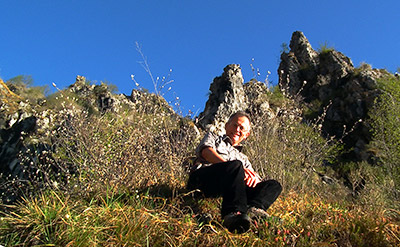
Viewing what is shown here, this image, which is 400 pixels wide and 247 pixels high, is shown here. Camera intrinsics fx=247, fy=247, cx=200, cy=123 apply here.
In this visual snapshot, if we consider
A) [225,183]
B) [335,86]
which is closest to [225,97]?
[225,183]

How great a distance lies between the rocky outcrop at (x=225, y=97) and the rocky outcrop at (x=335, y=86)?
461 cm

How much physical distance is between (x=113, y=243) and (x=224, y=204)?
936mm

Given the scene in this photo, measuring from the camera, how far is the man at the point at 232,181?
6.84 ft

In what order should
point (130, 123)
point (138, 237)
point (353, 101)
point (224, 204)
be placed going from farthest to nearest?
point (353, 101) < point (130, 123) < point (224, 204) < point (138, 237)

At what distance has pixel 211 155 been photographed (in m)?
2.53

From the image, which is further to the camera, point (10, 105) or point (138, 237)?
point (10, 105)

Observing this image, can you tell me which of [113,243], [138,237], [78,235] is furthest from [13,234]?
[138,237]

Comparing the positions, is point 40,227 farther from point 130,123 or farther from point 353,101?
point 353,101

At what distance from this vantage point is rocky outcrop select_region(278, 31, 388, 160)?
18.8m

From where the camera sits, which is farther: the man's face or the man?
the man's face

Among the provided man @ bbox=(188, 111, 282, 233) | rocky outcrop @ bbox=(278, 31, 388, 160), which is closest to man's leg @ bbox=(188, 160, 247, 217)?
man @ bbox=(188, 111, 282, 233)

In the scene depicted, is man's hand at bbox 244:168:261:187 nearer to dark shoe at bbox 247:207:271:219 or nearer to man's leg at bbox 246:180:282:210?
man's leg at bbox 246:180:282:210

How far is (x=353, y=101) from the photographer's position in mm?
19969

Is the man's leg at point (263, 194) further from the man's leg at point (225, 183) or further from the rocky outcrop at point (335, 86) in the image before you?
the rocky outcrop at point (335, 86)
